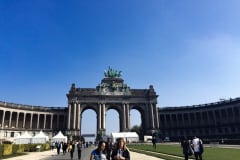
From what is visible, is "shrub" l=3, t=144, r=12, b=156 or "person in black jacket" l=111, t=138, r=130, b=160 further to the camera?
"shrub" l=3, t=144, r=12, b=156

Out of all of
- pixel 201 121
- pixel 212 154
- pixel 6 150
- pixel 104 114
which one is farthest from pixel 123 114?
pixel 212 154

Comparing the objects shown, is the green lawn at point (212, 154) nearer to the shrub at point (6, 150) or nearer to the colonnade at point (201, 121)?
the shrub at point (6, 150)

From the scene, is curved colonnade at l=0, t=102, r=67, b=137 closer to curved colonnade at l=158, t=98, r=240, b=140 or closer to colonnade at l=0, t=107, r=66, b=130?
colonnade at l=0, t=107, r=66, b=130

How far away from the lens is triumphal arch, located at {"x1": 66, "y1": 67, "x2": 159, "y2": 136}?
345 feet

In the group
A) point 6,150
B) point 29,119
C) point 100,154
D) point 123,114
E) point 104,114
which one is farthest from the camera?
point 123,114

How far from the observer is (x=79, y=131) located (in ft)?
338

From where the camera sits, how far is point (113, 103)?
110 m

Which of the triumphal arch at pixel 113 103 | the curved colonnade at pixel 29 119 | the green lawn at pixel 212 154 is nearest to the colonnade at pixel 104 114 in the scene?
the triumphal arch at pixel 113 103

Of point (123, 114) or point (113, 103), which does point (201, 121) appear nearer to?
point (123, 114)

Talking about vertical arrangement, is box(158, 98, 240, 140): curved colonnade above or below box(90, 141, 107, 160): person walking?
above

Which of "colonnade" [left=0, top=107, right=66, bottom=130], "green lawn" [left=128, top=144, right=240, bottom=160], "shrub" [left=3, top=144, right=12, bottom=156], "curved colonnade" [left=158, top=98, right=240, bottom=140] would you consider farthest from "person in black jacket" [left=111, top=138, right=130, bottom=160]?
"curved colonnade" [left=158, top=98, right=240, bottom=140]

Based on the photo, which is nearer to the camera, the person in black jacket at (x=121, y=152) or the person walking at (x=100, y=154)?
the person in black jacket at (x=121, y=152)

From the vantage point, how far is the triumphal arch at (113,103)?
105062 mm

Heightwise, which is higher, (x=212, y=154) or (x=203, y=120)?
(x=203, y=120)
